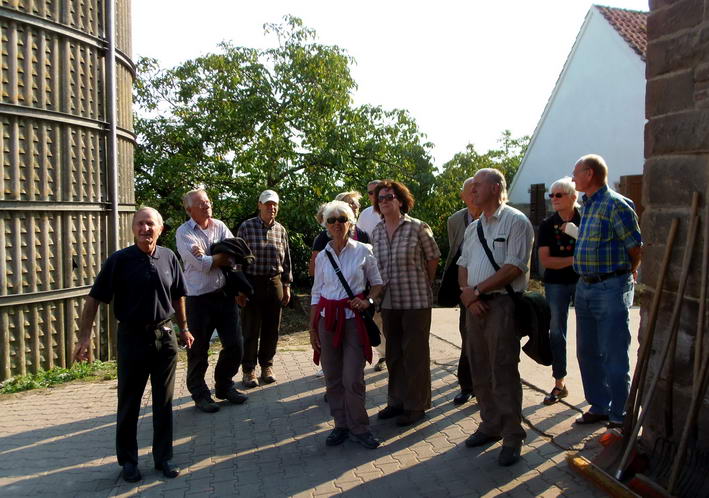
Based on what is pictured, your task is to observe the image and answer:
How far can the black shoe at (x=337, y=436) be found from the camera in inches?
190

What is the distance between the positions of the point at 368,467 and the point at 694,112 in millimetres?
3008

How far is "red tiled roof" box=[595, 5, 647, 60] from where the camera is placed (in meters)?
16.5

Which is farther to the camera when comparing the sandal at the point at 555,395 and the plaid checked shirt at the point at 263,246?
the plaid checked shirt at the point at 263,246

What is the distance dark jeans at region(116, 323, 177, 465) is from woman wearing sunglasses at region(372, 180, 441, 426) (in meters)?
1.75

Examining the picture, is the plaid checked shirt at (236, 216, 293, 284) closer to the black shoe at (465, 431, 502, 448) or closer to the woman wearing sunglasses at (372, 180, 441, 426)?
the woman wearing sunglasses at (372, 180, 441, 426)

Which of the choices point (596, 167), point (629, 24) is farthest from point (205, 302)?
point (629, 24)

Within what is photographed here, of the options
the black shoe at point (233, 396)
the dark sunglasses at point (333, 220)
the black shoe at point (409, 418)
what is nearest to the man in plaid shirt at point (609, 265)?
the black shoe at point (409, 418)

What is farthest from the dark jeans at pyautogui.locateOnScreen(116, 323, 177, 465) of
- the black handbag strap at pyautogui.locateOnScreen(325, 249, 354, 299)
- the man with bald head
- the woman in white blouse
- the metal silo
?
the metal silo

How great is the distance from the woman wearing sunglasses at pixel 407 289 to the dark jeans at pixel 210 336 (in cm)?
147

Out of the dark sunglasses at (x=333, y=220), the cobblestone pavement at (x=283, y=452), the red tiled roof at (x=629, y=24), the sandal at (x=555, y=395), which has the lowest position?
the cobblestone pavement at (x=283, y=452)

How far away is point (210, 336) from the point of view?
5797 mm

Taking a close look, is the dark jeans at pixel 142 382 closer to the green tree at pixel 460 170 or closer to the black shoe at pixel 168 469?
the black shoe at pixel 168 469

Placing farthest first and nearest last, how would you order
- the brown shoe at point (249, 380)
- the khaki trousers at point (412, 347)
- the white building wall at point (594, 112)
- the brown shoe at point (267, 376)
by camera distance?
the white building wall at point (594, 112) < the brown shoe at point (267, 376) < the brown shoe at point (249, 380) < the khaki trousers at point (412, 347)

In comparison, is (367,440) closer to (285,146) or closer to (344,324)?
(344,324)
